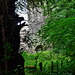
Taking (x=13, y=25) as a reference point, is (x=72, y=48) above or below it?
below

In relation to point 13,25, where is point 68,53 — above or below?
below

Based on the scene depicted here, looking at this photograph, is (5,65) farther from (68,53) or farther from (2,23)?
(68,53)

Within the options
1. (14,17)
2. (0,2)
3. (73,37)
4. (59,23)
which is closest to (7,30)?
(14,17)

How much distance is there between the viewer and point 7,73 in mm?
2102

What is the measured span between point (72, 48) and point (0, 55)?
1723 millimetres

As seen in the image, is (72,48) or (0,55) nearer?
(0,55)

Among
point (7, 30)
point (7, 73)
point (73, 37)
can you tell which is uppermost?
point (7, 30)

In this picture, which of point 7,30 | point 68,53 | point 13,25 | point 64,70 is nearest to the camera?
point 7,30

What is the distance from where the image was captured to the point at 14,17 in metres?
2.46

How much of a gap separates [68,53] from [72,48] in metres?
0.23

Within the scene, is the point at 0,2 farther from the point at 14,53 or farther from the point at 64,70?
the point at 64,70

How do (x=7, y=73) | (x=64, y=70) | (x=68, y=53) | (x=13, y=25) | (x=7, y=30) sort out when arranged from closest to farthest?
(x=7, y=73)
(x=7, y=30)
(x=13, y=25)
(x=68, y=53)
(x=64, y=70)

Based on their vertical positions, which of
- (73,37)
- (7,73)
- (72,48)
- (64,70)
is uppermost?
(73,37)

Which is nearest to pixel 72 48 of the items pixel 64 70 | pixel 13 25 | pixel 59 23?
pixel 59 23
